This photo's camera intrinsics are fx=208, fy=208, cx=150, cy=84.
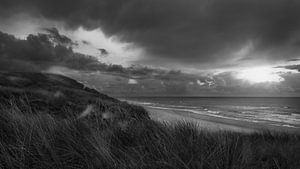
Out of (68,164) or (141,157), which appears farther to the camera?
(68,164)

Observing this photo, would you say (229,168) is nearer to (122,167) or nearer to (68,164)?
(122,167)

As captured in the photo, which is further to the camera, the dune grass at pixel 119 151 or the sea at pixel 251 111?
the sea at pixel 251 111

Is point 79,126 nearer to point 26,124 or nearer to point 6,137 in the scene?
point 26,124

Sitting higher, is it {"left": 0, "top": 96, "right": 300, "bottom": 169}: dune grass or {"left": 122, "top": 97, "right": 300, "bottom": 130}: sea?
{"left": 0, "top": 96, "right": 300, "bottom": 169}: dune grass

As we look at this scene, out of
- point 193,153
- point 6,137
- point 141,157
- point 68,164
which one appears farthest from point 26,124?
point 193,153

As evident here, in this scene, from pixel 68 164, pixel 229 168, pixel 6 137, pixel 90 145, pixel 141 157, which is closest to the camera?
pixel 229 168

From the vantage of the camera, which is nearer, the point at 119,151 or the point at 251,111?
the point at 119,151

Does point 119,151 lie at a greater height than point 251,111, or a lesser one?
greater

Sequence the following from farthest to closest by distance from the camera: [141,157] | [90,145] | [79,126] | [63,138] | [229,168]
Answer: [79,126] < [63,138] < [90,145] < [141,157] < [229,168]

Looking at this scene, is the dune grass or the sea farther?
the sea

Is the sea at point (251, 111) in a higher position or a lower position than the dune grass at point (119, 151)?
lower

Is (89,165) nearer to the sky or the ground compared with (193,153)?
nearer to the ground

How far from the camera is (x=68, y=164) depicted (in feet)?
6.89

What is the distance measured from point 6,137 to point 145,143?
186 cm
